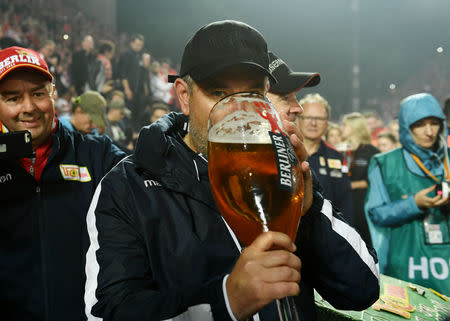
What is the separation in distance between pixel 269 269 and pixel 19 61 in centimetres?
148

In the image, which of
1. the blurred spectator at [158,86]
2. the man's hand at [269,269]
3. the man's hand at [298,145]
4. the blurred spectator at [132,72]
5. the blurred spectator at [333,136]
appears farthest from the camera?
the blurred spectator at [158,86]

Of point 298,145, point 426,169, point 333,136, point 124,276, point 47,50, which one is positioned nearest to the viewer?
point 298,145

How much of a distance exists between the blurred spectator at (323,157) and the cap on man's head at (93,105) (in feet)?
5.63

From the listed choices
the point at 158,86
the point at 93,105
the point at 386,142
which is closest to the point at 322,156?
the point at 93,105

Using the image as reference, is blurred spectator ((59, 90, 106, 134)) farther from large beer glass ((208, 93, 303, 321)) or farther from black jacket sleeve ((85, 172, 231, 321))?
large beer glass ((208, 93, 303, 321))

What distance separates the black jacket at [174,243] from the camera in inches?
32.4

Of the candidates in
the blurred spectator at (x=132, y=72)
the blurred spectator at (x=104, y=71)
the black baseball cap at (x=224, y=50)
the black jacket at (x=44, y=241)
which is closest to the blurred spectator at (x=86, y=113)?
the black jacket at (x=44, y=241)

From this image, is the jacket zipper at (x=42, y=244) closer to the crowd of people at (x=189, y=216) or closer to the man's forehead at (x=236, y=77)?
the crowd of people at (x=189, y=216)

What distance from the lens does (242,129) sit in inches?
22.1

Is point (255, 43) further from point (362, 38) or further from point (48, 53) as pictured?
point (362, 38)

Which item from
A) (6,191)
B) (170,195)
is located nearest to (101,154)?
(6,191)

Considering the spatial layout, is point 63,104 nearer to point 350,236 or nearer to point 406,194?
point 406,194

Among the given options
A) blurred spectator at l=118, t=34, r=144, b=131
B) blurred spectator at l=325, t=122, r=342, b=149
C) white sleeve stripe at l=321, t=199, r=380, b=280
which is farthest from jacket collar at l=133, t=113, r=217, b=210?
blurred spectator at l=118, t=34, r=144, b=131

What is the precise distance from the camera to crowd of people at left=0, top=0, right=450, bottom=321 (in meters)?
0.71
